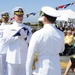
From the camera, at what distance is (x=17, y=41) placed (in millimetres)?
5203

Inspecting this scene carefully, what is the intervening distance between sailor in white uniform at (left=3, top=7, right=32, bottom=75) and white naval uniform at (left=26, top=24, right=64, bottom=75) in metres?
1.49

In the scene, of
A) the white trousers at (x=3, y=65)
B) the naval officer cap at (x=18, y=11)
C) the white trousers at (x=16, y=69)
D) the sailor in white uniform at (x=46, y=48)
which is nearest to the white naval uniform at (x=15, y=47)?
the white trousers at (x=16, y=69)

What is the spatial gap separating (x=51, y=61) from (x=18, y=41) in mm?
1576

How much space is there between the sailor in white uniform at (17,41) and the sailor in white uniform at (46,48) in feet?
4.80

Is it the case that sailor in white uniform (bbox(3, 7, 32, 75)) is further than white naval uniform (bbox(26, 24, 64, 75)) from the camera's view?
Yes

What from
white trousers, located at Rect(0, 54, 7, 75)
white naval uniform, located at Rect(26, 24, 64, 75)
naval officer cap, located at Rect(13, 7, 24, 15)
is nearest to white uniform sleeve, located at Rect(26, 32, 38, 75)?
white naval uniform, located at Rect(26, 24, 64, 75)

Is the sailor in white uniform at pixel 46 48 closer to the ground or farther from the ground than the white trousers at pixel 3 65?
farther from the ground

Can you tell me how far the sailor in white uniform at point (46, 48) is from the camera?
12.0 feet

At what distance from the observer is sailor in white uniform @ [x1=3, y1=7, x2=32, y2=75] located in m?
5.19

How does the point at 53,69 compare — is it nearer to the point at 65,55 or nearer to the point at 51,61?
the point at 51,61

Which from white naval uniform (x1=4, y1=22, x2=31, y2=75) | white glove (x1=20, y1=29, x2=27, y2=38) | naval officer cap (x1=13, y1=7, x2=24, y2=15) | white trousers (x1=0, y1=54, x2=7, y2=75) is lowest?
white trousers (x1=0, y1=54, x2=7, y2=75)

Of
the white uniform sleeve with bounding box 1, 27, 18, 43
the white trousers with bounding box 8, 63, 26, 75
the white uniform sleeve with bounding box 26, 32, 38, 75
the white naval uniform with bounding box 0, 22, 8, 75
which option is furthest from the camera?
the white naval uniform with bounding box 0, 22, 8, 75

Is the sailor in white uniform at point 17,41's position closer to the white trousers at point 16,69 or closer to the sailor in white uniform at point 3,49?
the white trousers at point 16,69

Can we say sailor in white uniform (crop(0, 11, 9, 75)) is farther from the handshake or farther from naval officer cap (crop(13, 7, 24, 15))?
the handshake
